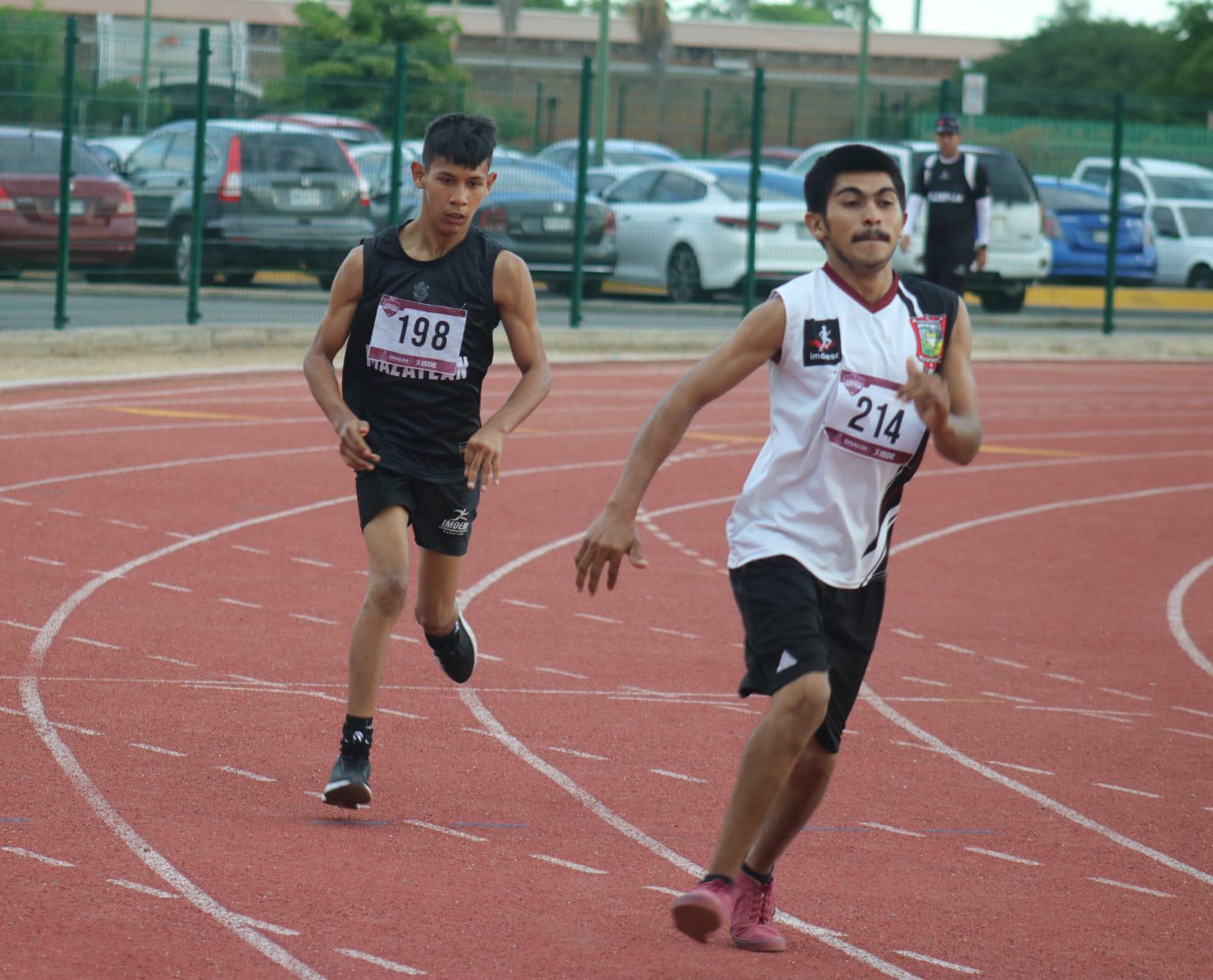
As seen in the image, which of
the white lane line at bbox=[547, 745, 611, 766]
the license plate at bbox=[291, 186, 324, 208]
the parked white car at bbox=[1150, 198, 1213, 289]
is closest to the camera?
the white lane line at bbox=[547, 745, 611, 766]

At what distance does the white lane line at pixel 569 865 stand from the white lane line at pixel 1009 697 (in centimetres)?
269

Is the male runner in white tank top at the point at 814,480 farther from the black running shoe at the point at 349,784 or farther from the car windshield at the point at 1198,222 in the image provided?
the car windshield at the point at 1198,222

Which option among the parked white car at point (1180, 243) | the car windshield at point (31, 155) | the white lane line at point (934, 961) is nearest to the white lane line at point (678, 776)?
the white lane line at point (934, 961)

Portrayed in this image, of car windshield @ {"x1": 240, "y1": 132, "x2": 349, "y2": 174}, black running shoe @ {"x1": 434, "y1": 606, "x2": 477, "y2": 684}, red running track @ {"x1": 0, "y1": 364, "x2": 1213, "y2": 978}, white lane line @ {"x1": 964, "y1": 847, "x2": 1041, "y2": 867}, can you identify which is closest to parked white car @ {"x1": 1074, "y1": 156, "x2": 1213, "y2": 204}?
car windshield @ {"x1": 240, "y1": 132, "x2": 349, "y2": 174}

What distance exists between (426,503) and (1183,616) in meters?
4.58

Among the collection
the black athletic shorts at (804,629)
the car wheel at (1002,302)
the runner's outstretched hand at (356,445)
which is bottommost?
the black athletic shorts at (804,629)

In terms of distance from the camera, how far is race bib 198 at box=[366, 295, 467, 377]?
18.7 ft

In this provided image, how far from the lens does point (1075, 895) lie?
5.07 meters

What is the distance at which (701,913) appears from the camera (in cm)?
425

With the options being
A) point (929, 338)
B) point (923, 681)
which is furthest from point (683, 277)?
point (929, 338)

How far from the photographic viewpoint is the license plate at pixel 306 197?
62.0 feet

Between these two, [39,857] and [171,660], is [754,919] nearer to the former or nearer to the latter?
[39,857]

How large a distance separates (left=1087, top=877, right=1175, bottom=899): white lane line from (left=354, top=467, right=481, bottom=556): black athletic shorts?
2043 millimetres

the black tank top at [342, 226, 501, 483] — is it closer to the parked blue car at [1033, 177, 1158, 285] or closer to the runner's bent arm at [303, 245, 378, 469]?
the runner's bent arm at [303, 245, 378, 469]
